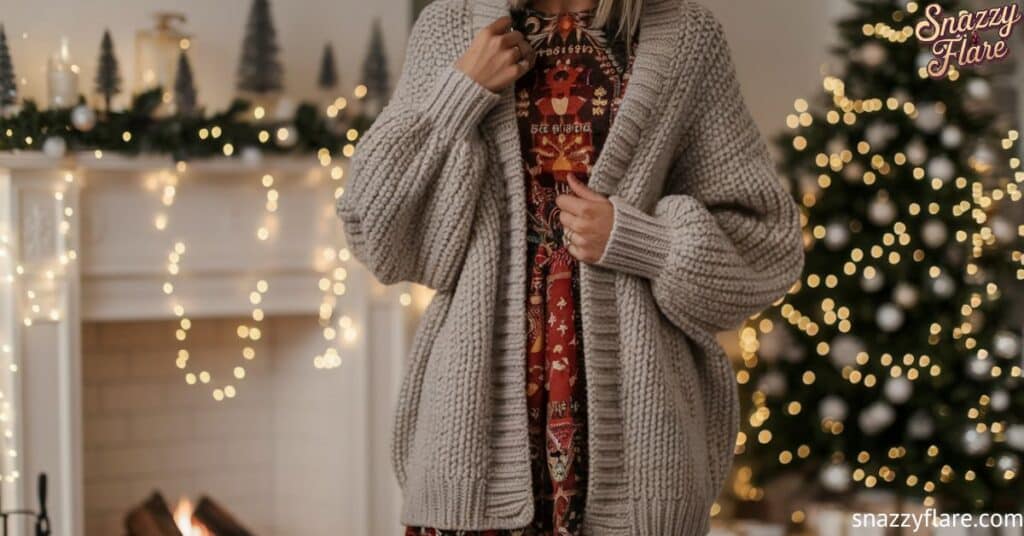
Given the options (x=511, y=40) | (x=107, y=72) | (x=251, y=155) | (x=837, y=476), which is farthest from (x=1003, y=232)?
(x=107, y=72)

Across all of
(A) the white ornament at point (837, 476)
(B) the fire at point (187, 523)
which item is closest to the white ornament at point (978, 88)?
(A) the white ornament at point (837, 476)

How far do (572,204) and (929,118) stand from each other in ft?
6.76

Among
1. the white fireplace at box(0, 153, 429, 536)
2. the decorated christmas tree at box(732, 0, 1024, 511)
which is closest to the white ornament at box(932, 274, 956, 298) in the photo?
the decorated christmas tree at box(732, 0, 1024, 511)

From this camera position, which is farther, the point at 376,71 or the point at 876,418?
the point at 876,418

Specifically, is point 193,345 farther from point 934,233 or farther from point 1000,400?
point 1000,400

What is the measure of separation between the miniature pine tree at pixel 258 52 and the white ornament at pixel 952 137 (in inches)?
67.6

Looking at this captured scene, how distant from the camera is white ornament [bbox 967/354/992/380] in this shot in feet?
9.75

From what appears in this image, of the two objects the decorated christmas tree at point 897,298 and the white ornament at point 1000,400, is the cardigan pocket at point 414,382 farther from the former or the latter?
the white ornament at point 1000,400

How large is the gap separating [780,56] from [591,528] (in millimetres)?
2761

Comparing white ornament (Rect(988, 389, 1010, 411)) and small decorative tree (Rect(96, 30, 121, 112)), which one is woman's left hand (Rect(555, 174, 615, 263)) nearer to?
small decorative tree (Rect(96, 30, 121, 112))

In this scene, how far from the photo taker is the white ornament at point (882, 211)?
9.98ft

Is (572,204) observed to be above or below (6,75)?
below

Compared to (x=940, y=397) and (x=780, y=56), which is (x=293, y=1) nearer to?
(x=780, y=56)

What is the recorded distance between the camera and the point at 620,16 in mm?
1360
